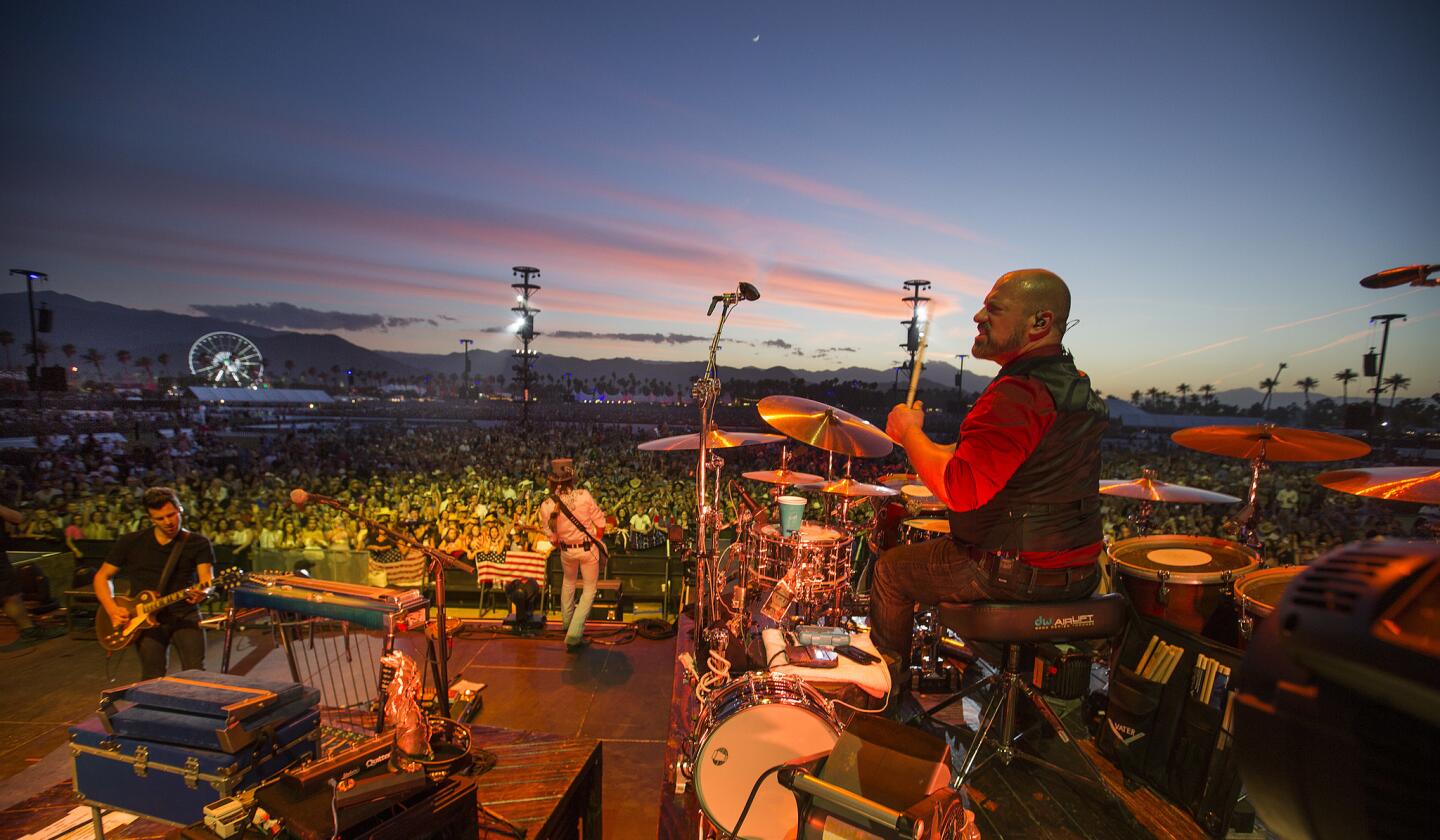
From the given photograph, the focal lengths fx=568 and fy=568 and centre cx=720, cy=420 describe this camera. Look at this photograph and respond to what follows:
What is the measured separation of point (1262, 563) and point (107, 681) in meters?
9.22

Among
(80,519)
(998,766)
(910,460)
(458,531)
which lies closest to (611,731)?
(998,766)

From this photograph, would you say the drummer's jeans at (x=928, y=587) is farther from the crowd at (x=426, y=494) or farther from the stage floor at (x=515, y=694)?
the crowd at (x=426, y=494)

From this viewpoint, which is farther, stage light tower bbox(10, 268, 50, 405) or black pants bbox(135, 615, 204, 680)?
stage light tower bbox(10, 268, 50, 405)

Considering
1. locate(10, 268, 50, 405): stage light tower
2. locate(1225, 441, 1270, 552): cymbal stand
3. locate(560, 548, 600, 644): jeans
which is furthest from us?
locate(10, 268, 50, 405): stage light tower

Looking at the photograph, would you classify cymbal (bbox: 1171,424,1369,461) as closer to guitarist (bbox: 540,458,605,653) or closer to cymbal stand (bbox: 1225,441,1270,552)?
cymbal stand (bbox: 1225,441,1270,552)

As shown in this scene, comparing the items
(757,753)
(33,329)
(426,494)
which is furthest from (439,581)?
(33,329)

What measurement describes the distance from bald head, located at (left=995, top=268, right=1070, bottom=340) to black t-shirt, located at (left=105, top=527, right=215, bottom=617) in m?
6.12

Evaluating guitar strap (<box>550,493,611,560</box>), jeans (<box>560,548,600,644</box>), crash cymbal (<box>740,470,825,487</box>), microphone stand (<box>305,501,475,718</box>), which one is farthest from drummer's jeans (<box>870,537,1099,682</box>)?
jeans (<box>560,548,600,644</box>)

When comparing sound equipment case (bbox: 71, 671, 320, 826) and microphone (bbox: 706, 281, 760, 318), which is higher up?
microphone (bbox: 706, 281, 760, 318)

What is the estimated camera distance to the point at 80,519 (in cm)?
810

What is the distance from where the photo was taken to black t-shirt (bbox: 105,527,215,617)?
446 centimetres

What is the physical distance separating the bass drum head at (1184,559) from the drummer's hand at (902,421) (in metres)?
2.01

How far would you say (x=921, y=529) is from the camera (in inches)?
A: 197

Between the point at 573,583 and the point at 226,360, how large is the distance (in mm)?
103408
